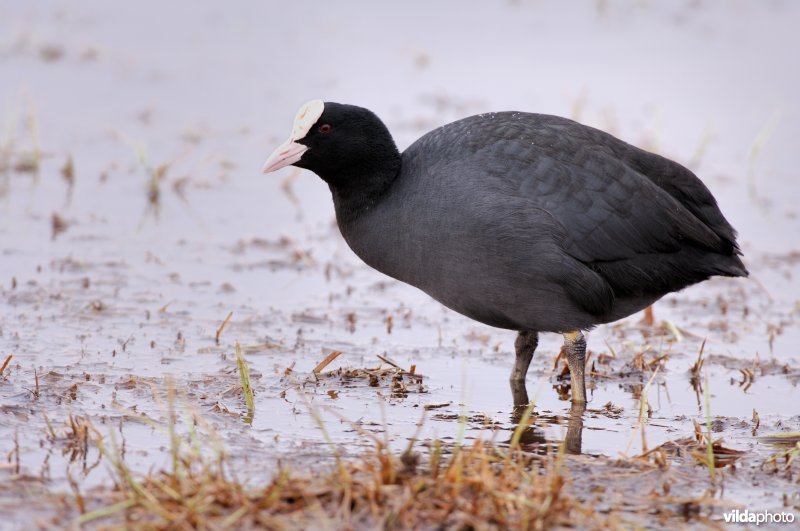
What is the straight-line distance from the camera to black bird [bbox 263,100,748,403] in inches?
208

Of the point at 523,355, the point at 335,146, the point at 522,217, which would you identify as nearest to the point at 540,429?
the point at 523,355

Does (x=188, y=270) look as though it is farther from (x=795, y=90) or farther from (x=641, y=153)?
(x=795, y=90)

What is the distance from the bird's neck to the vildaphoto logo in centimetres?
222

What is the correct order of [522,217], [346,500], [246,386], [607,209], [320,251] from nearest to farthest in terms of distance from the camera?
1. [346,500]
2. [246,386]
3. [522,217]
4. [607,209]
5. [320,251]

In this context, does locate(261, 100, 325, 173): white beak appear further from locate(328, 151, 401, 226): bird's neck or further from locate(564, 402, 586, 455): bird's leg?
locate(564, 402, 586, 455): bird's leg

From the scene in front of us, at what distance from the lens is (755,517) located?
4242mm

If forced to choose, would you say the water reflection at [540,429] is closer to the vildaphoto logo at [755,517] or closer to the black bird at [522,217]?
the black bird at [522,217]

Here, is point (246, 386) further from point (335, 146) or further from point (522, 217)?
point (522, 217)

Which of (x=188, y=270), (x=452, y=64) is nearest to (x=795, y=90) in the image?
(x=452, y=64)

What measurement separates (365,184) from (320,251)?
2.43 m

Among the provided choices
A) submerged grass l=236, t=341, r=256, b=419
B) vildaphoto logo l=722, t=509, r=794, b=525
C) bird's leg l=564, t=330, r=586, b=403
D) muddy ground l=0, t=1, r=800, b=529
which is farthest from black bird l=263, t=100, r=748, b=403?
vildaphoto logo l=722, t=509, r=794, b=525

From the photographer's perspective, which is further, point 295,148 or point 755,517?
point 295,148

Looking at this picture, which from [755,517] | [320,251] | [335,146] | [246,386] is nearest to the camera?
[755,517]

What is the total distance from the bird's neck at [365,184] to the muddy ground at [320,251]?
77 centimetres
